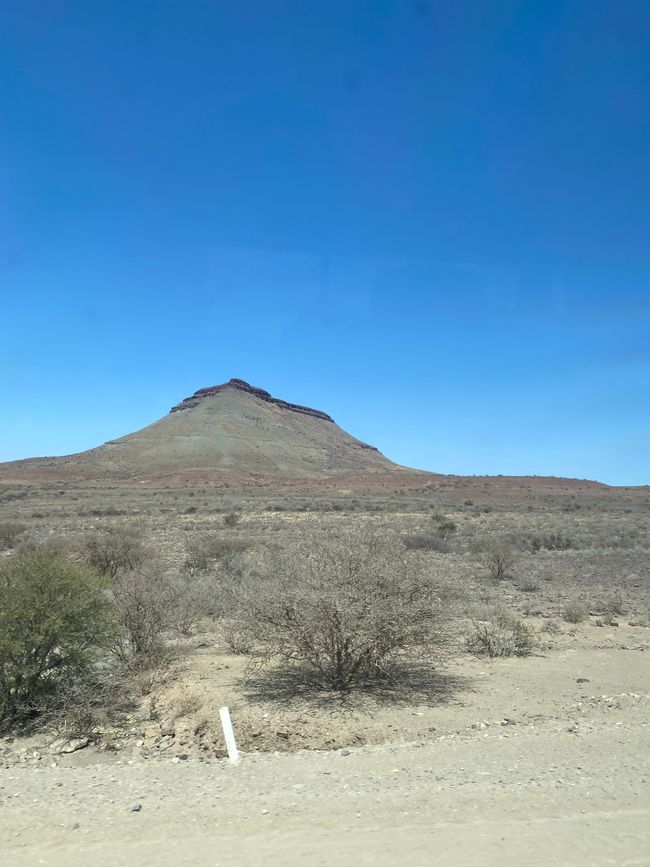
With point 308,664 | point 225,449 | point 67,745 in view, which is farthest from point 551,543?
point 225,449

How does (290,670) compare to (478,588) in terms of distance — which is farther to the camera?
(478,588)

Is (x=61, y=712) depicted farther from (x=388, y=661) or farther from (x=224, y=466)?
(x=224, y=466)

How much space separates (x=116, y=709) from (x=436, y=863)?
18.2 ft

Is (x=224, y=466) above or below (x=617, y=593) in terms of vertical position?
above

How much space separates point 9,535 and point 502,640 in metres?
24.1

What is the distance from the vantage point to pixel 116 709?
8430 mm

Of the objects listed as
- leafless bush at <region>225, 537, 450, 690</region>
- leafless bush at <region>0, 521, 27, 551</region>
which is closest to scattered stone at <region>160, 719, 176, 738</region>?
leafless bush at <region>225, 537, 450, 690</region>

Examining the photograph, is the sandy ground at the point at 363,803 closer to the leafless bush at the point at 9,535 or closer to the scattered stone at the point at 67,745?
the scattered stone at the point at 67,745

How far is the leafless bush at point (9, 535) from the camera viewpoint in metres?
27.4

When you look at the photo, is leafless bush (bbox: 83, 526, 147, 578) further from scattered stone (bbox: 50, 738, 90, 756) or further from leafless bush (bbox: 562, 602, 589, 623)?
leafless bush (bbox: 562, 602, 589, 623)

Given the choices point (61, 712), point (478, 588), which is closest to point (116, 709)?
point (61, 712)

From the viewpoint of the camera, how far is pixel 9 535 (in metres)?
28.7

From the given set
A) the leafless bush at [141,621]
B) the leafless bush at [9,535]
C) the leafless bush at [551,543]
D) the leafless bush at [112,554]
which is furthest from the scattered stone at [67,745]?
the leafless bush at [551,543]

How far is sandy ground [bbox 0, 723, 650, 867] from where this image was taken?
14.3ft
